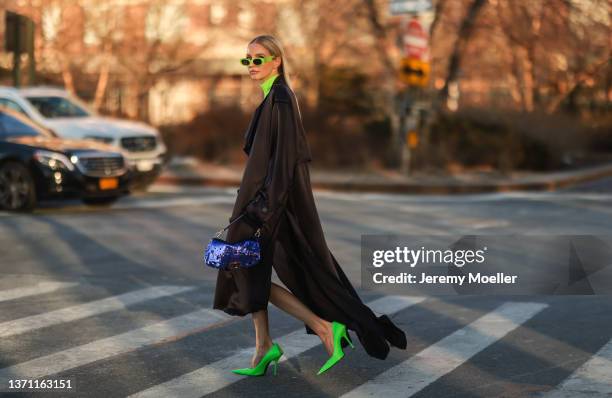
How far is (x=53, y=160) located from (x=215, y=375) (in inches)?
381

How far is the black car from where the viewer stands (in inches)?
611

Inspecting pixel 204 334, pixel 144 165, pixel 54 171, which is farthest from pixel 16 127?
pixel 204 334

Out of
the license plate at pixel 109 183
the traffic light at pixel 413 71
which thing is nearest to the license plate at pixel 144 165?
the license plate at pixel 109 183

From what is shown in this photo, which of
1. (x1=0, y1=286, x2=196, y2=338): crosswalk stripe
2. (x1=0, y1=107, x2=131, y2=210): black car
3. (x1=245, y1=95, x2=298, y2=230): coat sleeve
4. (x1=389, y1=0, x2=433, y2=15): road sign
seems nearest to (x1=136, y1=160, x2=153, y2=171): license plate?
(x1=0, y1=107, x2=131, y2=210): black car

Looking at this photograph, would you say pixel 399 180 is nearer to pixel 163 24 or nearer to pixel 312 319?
pixel 312 319

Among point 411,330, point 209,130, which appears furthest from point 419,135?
point 411,330

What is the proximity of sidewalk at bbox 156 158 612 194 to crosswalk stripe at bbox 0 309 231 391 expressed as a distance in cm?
1316

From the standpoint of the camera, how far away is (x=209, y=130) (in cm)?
2730

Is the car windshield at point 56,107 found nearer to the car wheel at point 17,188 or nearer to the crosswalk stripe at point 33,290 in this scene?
the car wheel at point 17,188

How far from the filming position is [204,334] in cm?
778

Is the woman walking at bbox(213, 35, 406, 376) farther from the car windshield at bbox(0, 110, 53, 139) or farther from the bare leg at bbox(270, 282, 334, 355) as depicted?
the car windshield at bbox(0, 110, 53, 139)

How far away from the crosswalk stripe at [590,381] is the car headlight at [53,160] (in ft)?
33.2

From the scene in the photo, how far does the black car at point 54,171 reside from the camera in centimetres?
1553

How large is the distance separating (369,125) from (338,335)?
20.9 metres
